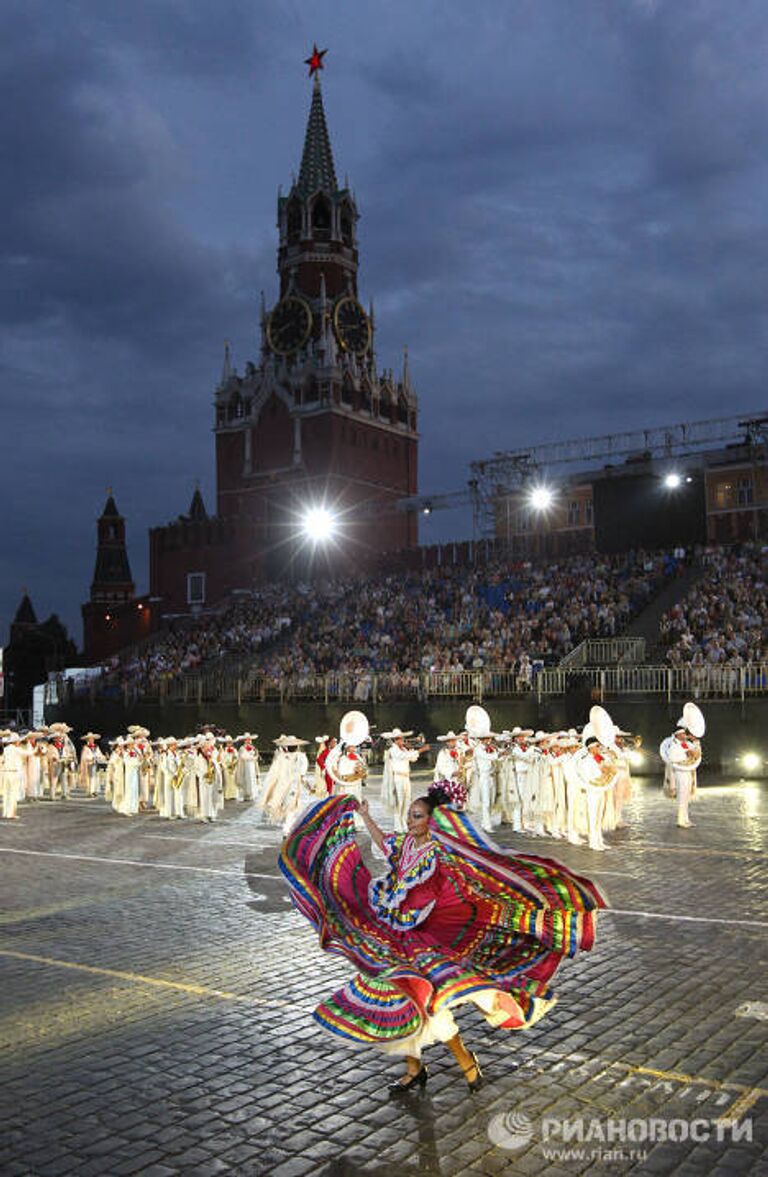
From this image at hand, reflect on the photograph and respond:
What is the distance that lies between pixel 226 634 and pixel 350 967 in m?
36.0

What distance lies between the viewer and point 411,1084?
623 cm

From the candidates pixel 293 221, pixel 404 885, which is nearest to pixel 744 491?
pixel 293 221

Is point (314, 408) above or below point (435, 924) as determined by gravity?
above

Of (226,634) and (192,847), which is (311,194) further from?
(192,847)

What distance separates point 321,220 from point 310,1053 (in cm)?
6653

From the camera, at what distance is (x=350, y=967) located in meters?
9.08

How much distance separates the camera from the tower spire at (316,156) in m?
67.2

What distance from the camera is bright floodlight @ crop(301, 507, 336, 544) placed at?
56719 mm

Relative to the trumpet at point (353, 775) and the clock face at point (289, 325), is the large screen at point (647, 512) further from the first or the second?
the clock face at point (289, 325)

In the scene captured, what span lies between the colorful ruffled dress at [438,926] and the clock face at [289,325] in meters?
60.8

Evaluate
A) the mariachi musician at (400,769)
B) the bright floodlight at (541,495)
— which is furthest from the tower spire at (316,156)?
the mariachi musician at (400,769)

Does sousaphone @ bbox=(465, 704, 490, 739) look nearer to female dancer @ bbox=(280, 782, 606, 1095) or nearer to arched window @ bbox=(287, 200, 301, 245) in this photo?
female dancer @ bbox=(280, 782, 606, 1095)

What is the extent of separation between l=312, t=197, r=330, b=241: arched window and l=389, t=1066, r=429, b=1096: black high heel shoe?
65.7 m

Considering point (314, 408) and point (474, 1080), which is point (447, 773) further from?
point (314, 408)
